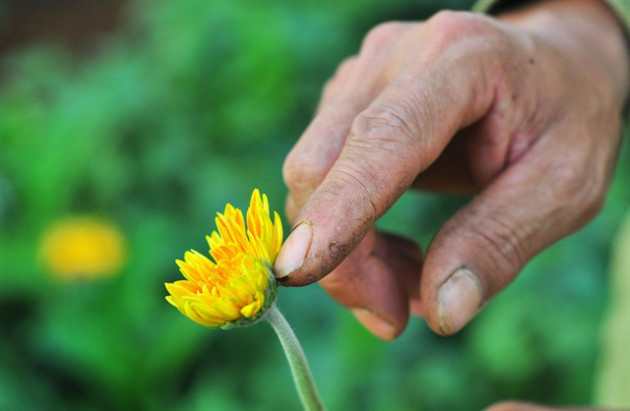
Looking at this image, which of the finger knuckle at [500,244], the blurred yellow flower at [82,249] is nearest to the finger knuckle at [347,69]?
the finger knuckle at [500,244]

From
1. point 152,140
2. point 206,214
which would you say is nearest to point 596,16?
point 206,214

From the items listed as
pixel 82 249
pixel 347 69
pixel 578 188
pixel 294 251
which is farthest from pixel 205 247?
pixel 294 251

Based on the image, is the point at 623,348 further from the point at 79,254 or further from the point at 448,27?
the point at 79,254

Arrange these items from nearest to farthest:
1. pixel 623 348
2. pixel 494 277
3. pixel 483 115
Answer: pixel 494 277
pixel 483 115
pixel 623 348

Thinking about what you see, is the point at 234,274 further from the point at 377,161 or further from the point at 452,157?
the point at 452,157

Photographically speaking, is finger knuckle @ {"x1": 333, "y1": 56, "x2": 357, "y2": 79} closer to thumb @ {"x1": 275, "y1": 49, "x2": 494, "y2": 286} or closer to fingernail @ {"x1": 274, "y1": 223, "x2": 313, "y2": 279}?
thumb @ {"x1": 275, "y1": 49, "x2": 494, "y2": 286}

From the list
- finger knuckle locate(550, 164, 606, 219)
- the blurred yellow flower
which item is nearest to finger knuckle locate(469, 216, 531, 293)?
finger knuckle locate(550, 164, 606, 219)

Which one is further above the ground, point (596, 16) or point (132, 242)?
point (596, 16)
